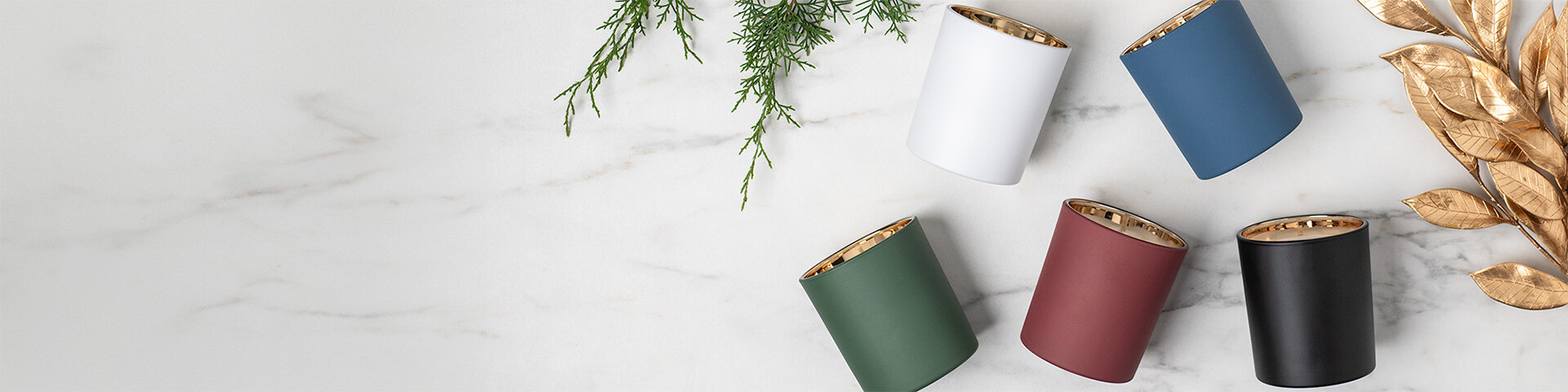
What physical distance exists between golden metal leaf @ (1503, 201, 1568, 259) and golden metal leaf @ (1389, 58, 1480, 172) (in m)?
0.05

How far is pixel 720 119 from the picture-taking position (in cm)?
73

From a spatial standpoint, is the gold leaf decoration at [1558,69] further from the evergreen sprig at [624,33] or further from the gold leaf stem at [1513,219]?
the evergreen sprig at [624,33]

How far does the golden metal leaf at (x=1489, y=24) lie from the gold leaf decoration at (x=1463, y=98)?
0.02 m

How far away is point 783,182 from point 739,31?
14 centimetres

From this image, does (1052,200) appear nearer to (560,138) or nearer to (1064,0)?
(1064,0)

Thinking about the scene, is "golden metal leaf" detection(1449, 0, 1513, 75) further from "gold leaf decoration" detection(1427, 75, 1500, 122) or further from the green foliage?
the green foliage

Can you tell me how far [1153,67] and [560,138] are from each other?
504 millimetres

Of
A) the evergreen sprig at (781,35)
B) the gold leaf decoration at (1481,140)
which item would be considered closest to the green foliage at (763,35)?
the evergreen sprig at (781,35)

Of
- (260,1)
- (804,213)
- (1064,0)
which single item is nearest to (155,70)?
(260,1)

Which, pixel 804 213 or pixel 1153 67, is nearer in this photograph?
pixel 1153 67

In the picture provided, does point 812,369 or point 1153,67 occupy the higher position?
point 1153,67

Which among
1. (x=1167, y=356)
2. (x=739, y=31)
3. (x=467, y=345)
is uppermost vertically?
(x=739, y=31)

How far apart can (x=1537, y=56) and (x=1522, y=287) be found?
0.63 ft

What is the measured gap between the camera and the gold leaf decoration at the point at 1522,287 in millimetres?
674
